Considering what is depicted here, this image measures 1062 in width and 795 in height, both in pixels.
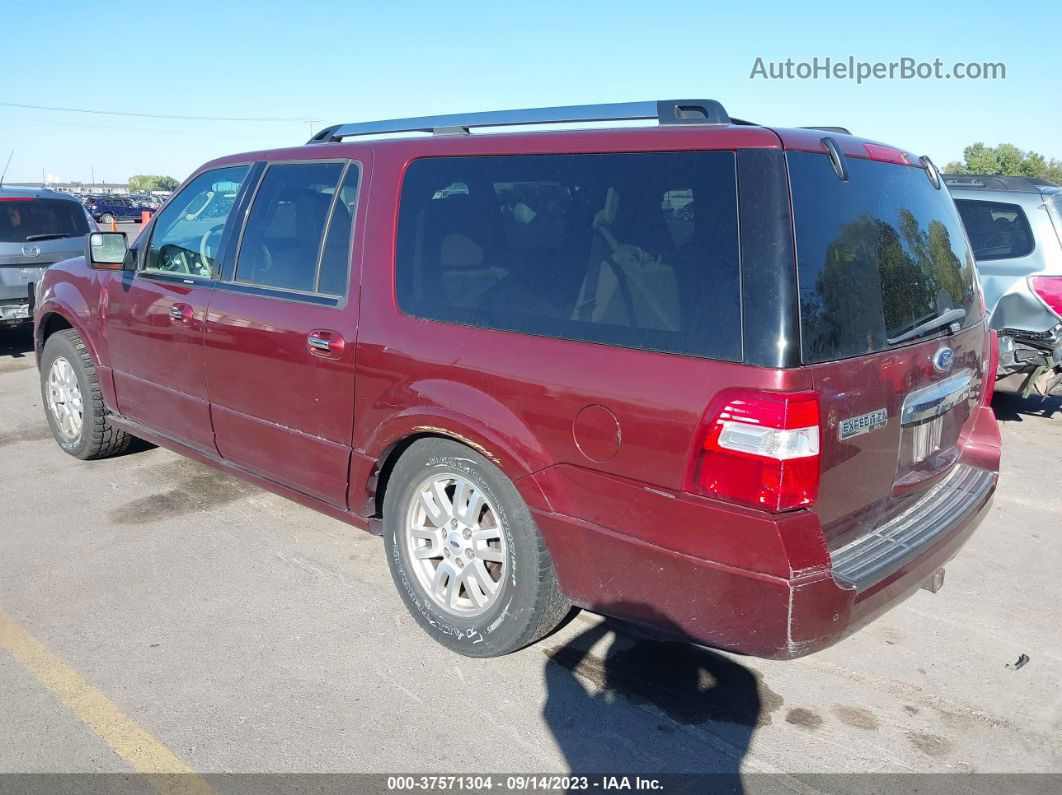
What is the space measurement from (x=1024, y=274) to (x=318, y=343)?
540 cm

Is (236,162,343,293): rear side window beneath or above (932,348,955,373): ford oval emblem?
above

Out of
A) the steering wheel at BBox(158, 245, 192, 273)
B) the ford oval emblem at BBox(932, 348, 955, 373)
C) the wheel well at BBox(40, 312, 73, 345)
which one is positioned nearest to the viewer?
the ford oval emblem at BBox(932, 348, 955, 373)

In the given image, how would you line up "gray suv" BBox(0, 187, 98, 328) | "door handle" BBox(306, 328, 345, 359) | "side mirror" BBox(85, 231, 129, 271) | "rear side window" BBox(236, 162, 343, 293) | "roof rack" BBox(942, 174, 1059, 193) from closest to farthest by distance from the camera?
1. "door handle" BBox(306, 328, 345, 359)
2. "rear side window" BBox(236, 162, 343, 293)
3. "side mirror" BBox(85, 231, 129, 271)
4. "roof rack" BBox(942, 174, 1059, 193)
5. "gray suv" BBox(0, 187, 98, 328)

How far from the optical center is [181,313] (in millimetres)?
4406

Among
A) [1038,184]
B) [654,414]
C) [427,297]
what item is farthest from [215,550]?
[1038,184]

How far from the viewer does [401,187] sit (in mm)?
3496

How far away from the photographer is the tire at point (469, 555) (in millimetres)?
3049

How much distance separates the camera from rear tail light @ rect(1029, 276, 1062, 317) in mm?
6301

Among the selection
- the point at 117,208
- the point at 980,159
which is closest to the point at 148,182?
the point at 117,208

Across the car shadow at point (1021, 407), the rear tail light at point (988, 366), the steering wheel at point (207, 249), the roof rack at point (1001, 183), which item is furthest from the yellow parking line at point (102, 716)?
the car shadow at point (1021, 407)

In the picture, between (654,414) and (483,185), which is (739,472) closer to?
(654,414)

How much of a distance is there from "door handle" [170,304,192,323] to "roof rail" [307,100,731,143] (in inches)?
41.9

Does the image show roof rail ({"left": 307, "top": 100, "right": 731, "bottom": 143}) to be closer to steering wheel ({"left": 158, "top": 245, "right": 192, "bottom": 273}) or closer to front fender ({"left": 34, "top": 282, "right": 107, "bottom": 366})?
steering wheel ({"left": 158, "top": 245, "right": 192, "bottom": 273})

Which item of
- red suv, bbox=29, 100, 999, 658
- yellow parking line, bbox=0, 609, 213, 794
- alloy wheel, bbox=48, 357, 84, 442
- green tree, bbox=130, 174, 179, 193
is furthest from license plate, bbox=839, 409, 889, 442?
green tree, bbox=130, 174, 179, 193
